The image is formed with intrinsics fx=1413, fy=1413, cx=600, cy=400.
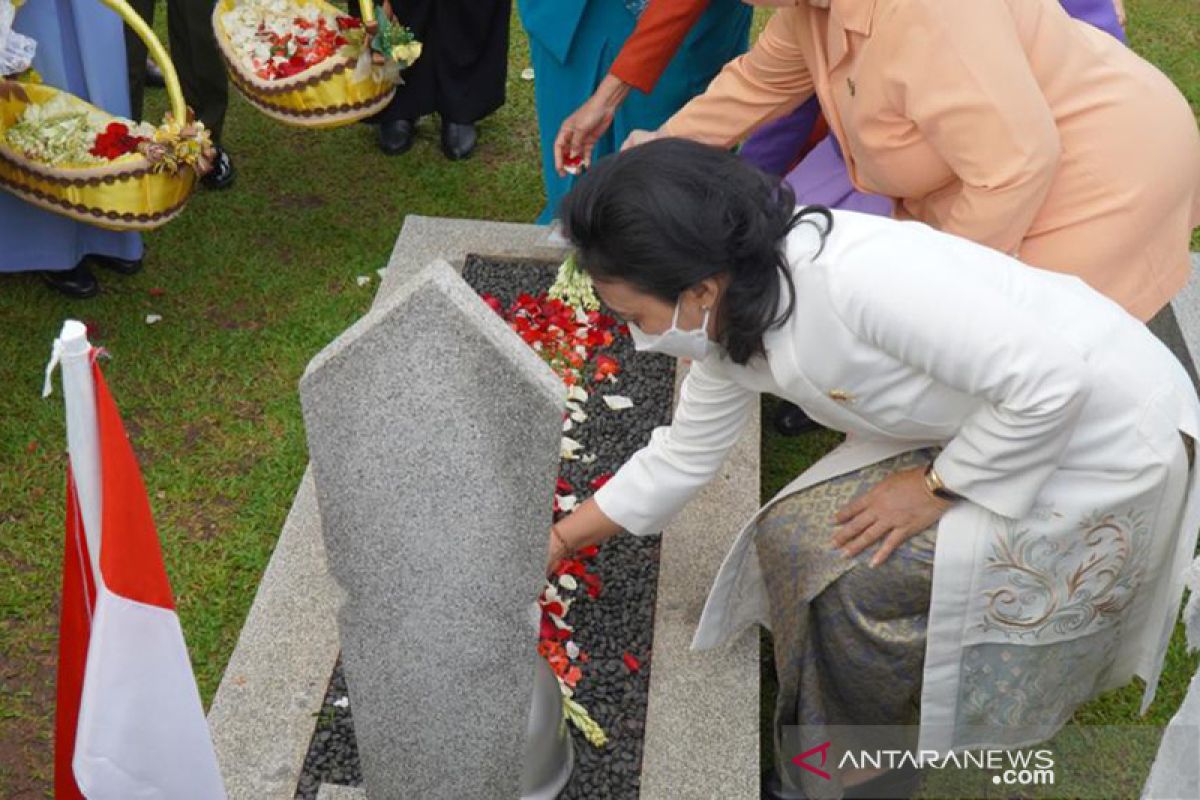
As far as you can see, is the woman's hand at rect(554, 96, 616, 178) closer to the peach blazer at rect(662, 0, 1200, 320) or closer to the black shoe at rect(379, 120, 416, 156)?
the peach blazer at rect(662, 0, 1200, 320)

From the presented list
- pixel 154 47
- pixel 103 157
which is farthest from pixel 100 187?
pixel 154 47

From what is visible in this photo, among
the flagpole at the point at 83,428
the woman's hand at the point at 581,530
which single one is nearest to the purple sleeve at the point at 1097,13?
the woman's hand at the point at 581,530

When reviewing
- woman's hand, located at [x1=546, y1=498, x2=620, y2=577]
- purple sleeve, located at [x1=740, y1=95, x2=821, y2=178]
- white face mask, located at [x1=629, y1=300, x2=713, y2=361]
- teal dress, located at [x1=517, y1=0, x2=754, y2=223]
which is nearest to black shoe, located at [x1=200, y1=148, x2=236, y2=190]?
teal dress, located at [x1=517, y1=0, x2=754, y2=223]

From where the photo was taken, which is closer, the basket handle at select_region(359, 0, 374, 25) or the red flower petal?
the red flower petal

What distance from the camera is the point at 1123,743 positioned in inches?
131

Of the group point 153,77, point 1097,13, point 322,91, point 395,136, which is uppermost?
point 1097,13

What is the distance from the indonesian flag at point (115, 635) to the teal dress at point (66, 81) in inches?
94.8

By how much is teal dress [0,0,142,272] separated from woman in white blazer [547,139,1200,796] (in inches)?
87.8

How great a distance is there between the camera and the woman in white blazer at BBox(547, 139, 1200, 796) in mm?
2354

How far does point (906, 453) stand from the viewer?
2754 millimetres

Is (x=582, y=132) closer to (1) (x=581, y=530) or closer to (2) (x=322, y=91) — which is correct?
(2) (x=322, y=91)

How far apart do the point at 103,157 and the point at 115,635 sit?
7.59ft

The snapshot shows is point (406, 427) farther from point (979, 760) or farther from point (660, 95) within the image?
point (660, 95)

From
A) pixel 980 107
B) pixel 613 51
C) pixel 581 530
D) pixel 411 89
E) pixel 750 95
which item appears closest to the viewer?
pixel 980 107
